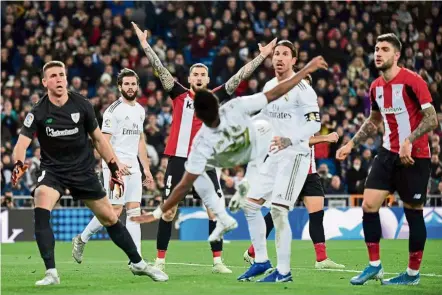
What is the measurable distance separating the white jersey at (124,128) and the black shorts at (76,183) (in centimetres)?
317

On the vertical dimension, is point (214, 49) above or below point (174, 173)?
above

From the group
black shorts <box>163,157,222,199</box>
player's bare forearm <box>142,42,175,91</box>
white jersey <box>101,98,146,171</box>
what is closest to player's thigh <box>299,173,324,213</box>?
black shorts <box>163,157,222,199</box>

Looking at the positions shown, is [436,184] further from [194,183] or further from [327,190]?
[194,183]

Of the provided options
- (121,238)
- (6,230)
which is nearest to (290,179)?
(121,238)

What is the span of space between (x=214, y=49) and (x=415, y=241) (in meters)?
18.6

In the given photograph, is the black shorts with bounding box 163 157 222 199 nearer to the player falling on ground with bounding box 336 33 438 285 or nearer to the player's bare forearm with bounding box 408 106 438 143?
the player falling on ground with bounding box 336 33 438 285

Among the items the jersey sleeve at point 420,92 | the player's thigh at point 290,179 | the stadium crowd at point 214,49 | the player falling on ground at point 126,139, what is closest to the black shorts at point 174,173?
the player falling on ground at point 126,139

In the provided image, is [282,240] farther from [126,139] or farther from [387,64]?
[126,139]

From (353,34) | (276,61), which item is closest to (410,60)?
(353,34)

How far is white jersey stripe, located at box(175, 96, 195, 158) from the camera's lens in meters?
12.8

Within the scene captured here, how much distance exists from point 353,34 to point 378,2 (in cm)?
205

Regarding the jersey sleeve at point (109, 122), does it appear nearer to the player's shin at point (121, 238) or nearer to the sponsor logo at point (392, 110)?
the player's shin at point (121, 238)

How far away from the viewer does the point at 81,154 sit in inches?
432

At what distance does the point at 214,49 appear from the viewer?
28.8 meters
